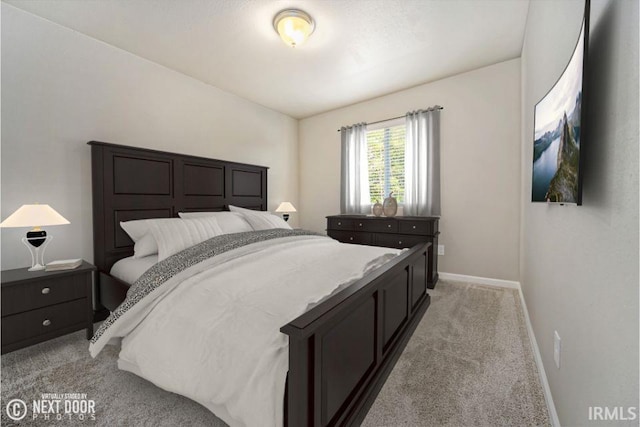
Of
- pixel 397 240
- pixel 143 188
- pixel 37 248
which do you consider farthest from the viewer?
pixel 397 240

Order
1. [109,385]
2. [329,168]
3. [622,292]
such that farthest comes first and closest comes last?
1. [329,168]
2. [109,385]
3. [622,292]

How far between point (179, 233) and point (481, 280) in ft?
11.6

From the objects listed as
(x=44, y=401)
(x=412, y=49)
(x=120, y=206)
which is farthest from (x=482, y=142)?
(x=44, y=401)

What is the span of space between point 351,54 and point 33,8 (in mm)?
2775

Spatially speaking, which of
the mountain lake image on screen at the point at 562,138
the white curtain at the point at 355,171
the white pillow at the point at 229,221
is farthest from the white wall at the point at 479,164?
the white pillow at the point at 229,221

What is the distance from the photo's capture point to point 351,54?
280 centimetres

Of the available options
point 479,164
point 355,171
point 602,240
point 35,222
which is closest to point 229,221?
point 35,222

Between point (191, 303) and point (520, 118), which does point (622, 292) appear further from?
point (520, 118)

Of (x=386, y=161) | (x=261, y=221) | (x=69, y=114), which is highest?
(x=69, y=114)

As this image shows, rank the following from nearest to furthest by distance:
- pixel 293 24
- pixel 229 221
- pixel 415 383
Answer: pixel 415 383, pixel 293 24, pixel 229 221

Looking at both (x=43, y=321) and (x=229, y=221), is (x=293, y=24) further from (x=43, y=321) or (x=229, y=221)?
(x=43, y=321)

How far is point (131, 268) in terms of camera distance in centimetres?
214

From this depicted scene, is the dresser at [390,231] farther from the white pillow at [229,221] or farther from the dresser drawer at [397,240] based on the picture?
the white pillow at [229,221]

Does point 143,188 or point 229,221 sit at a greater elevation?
point 143,188
